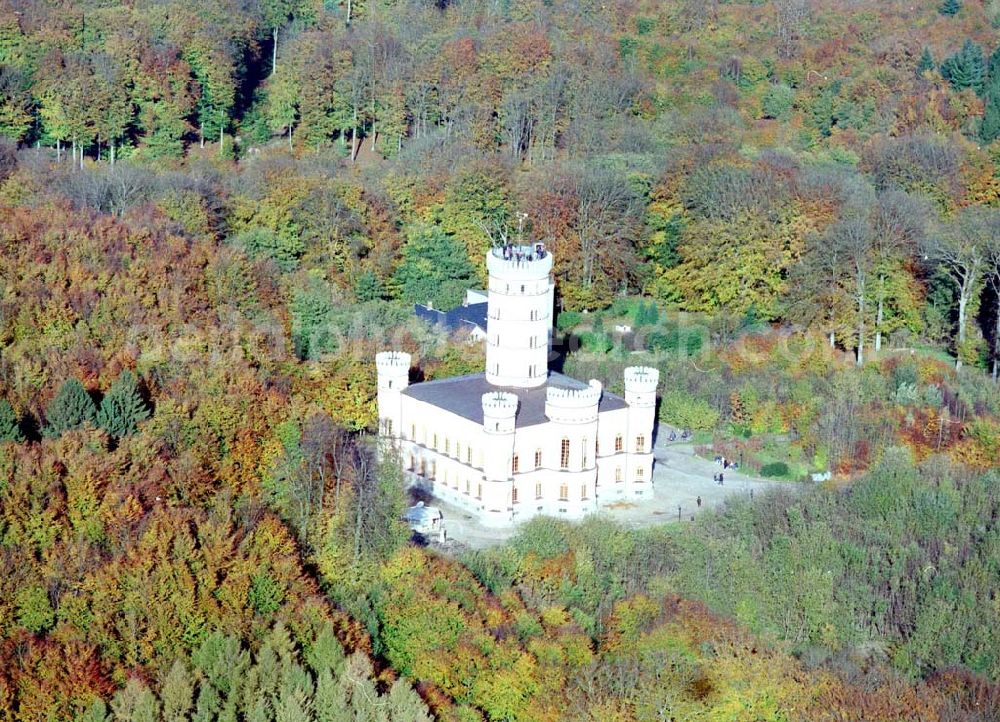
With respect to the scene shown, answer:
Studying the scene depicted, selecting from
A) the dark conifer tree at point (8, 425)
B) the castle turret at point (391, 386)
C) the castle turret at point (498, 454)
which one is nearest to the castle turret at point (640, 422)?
the castle turret at point (498, 454)

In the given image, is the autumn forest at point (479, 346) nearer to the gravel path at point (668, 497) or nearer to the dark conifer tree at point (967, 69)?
the dark conifer tree at point (967, 69)

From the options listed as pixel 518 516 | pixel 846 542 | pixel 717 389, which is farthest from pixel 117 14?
pixel 846 542

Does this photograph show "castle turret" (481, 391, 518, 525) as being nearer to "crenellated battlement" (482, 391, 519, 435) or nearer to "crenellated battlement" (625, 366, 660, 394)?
"crenellated battlement" (482, 391, 519, 435)

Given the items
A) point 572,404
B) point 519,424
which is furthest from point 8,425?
point 572,404

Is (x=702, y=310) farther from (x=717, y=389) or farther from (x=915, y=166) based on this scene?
(x=915, y=166)

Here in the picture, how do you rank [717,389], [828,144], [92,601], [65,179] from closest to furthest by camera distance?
[92,601], [717,389], [65,179], [828,144]
